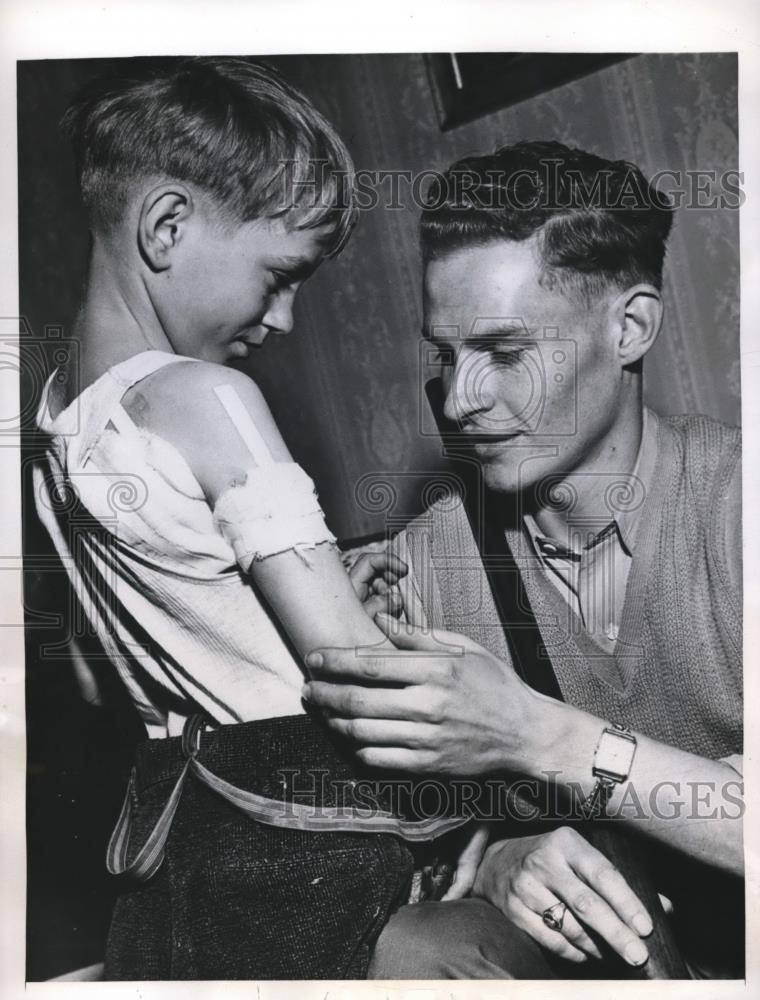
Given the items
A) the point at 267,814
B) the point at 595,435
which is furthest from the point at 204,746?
the point at 595,435

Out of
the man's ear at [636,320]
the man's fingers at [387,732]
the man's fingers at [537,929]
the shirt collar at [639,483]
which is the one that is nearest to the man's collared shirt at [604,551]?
the shirt collar at [639,483]

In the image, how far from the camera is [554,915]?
1532 mm

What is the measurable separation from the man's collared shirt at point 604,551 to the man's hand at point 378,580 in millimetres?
245

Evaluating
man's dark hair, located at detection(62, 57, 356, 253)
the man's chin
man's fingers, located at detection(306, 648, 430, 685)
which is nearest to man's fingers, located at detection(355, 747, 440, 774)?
man's fingers, located at detection(306, 648, 430, 685)

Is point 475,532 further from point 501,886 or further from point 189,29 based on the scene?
point 189,29

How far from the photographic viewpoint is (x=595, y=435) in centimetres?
162

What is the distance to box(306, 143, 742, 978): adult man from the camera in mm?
1551

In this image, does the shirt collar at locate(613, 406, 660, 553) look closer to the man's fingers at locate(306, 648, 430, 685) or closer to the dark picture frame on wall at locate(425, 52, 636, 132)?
the man's fingers at locate(306, 648, 430, 685)

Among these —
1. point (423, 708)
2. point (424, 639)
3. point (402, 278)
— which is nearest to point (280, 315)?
point (402, 278)

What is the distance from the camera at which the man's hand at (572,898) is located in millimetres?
1529

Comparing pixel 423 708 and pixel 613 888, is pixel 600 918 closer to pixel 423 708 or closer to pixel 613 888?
pixel 613 888

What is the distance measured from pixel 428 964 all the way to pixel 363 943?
0.11m

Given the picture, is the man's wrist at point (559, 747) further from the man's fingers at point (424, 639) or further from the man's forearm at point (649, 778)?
the man's fingers at point (424, 639)

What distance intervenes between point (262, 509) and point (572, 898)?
0.81 m
